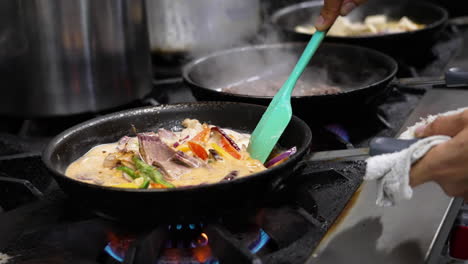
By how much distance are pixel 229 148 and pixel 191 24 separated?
916 millimetres

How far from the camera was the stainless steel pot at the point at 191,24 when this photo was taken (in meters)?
1.99

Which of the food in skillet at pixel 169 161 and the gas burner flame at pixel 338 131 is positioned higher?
the food in skillet at pixel 169 161

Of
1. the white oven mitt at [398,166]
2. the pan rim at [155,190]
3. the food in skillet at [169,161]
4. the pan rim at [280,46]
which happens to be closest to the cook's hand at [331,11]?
the pan rim at [280,46]

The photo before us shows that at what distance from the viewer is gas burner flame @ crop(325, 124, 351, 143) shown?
56.7 inches

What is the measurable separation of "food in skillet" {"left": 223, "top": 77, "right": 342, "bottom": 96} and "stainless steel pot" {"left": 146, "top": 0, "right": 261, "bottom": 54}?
33cm

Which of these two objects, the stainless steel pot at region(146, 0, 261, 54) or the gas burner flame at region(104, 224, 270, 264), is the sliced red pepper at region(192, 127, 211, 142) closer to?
the gas burner flame at region(104, 224, 270, 264)

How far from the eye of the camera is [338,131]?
147cm

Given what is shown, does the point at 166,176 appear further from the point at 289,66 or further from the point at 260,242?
the point at 289,66

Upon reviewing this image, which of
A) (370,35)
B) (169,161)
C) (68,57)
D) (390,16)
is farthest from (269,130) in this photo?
Result: (390,16)

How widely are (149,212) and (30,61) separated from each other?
812 mm

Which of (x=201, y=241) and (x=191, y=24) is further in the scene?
(x=191, y=24)

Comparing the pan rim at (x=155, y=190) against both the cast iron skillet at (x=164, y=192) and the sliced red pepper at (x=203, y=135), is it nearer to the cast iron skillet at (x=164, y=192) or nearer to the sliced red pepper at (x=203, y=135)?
the cast iron skillet at (x=164, y=192)

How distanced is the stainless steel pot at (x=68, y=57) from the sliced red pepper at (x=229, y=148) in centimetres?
56

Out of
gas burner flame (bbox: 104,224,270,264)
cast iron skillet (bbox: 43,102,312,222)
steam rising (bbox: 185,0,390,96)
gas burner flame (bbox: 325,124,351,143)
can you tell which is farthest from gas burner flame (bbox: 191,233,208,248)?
steam rising (bbox: 185,0,390,96)
